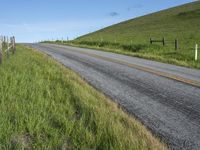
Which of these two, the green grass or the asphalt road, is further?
the asphalt road

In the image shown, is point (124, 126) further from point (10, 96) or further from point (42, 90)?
point (42, 90)

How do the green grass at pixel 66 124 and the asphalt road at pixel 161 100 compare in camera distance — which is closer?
the green grass at pixel 66 124

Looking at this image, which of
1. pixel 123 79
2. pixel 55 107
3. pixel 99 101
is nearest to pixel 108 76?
pixel 123 79

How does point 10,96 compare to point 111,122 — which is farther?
point 10,96

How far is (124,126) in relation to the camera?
Result: 5645 millimetres

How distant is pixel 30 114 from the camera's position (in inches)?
231

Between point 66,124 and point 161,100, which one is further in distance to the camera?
point 161,100

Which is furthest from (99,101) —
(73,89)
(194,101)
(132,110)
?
(194,101)

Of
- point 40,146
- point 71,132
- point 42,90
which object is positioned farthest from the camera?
point 42,90

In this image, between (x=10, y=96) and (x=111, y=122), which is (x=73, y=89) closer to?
(x=10, y=96)

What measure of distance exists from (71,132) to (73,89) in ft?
11.9

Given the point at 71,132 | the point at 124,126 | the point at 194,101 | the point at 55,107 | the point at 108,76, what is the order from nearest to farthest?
the point at 71,132
the point at 124,126
the point at 55,107
the point at 194,101
the point at 108,76

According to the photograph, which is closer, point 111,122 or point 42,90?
point 111,122

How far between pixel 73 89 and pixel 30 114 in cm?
305
